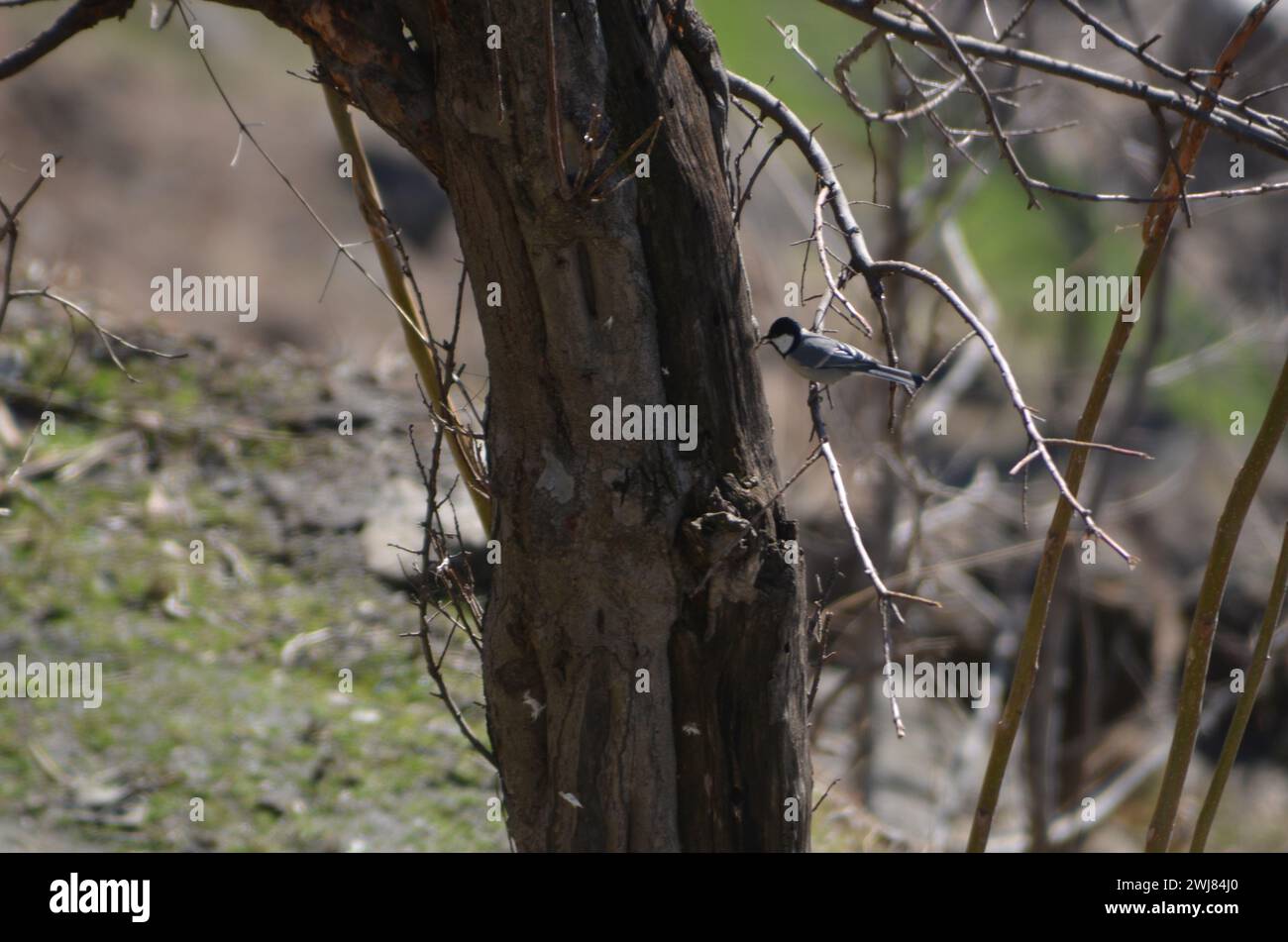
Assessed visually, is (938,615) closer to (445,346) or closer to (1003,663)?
(1003,663)

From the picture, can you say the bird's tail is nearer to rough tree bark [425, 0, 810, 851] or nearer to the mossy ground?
rough tree bark [425, 0, 810, 851]

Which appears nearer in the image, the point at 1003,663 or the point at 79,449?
the point at 79,449

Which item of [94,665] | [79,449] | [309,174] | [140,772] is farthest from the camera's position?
[309,174]

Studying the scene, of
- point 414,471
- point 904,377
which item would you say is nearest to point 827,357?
point 904,377

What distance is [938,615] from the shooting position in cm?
774

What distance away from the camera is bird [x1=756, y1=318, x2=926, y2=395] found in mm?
2264

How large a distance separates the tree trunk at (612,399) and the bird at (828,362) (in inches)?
6.8

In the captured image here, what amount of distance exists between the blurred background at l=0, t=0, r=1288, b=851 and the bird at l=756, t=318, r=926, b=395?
0.54 m

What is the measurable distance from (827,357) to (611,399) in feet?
1.69

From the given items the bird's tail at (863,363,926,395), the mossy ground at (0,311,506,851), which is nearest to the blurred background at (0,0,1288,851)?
the mossy ground at (0,311,506,851)

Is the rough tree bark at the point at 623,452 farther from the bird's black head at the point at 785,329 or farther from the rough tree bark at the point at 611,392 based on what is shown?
the bird's black head at the point at 785,329

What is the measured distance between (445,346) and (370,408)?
10.9 feet

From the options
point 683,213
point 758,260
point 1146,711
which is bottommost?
point 1146,711

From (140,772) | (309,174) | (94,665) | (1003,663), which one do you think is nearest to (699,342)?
(140,772)
